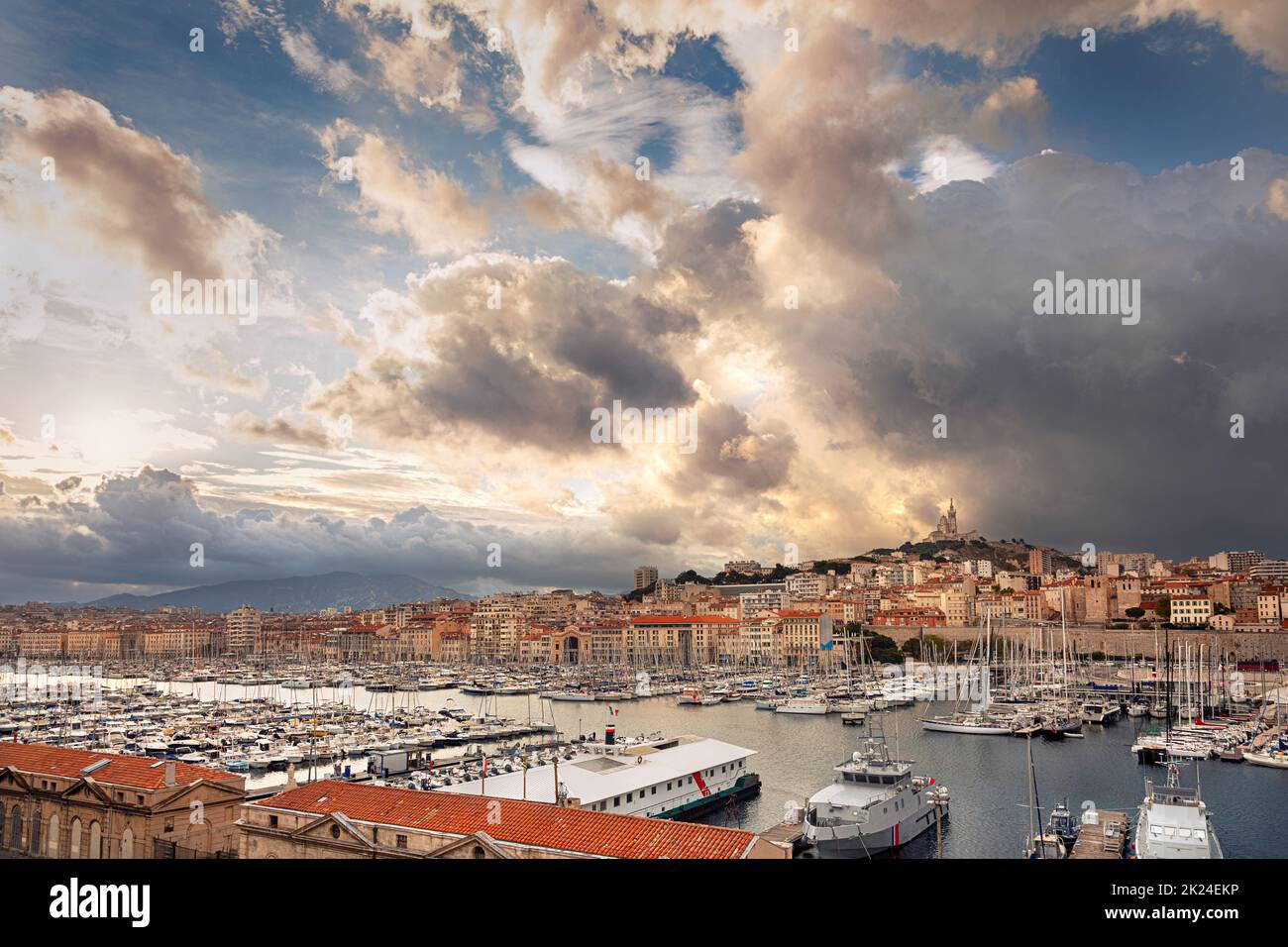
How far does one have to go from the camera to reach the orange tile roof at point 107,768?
624 centimetres

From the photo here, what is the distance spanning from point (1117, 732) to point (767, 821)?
34.5ft

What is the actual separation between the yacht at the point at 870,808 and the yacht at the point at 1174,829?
1.98 meters

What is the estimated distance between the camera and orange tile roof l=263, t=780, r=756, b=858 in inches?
187

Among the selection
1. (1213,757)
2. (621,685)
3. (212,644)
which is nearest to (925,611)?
(621,685)

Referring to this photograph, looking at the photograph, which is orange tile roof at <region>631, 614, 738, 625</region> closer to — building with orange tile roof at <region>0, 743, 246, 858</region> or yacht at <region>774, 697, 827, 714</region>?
yacht at <region>774, 697, 827, 714</region>

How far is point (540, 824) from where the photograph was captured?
5.07 meters

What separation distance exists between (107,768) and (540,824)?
349cm

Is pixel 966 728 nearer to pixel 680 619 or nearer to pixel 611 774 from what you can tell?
pixel 611 774

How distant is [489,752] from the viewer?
16.7 meters

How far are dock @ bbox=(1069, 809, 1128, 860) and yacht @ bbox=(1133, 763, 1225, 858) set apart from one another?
0.57 ft
